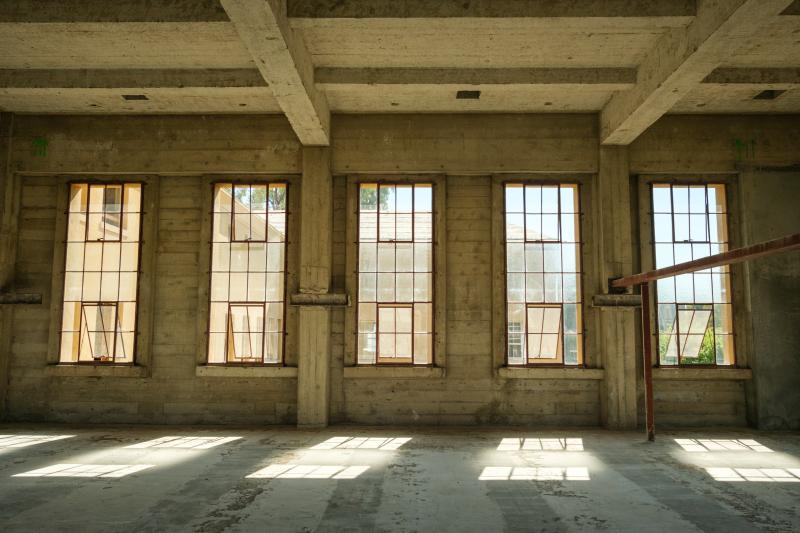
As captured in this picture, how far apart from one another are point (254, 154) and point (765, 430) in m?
8.76

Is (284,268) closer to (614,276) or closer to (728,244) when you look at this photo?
(614,276)

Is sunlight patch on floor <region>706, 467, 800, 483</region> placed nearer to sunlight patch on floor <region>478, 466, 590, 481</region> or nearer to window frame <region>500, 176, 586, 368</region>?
sunlight patch on floor <region>478, 466, 590, 481</region>

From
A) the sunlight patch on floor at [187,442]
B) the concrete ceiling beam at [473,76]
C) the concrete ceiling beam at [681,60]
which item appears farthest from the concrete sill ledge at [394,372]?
the concrete ceiling beam at [681,60]

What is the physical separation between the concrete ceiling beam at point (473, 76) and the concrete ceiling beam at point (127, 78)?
1.09 m

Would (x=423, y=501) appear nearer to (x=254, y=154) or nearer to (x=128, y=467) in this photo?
(x=128, y=467)

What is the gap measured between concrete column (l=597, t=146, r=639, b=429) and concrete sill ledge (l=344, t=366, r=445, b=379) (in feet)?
8.25

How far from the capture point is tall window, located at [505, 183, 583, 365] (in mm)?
8875

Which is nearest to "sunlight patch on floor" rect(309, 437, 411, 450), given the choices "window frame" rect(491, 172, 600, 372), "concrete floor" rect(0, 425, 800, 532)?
"concrete floor" rect(0, 425, 800, 532)

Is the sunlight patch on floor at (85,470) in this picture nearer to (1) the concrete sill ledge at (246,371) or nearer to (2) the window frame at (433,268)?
(1) the concrete sill ledge at (246,371)

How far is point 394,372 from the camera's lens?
8.69 meters

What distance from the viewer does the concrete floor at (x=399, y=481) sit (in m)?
4.47

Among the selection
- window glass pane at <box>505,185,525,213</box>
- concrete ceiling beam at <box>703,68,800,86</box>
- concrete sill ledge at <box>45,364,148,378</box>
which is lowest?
concrete sill ledge at <box>45,364,148,378</box>

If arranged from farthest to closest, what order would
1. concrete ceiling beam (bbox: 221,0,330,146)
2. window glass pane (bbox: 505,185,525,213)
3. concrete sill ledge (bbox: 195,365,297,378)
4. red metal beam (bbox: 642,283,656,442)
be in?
1. window glass pane (bbox: 505,185,525,213)
2. concrete sill ledge (bbox: 195,365,297,378)
3. red metal beam (bbox: 642,283,656,442)
4. concrete ceiling beam (bbox: 221,0,330,146)

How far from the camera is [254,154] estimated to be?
9.07 meters
